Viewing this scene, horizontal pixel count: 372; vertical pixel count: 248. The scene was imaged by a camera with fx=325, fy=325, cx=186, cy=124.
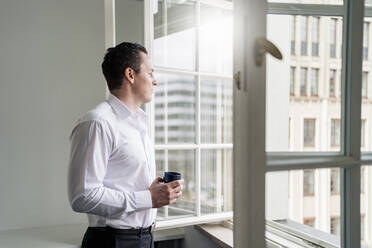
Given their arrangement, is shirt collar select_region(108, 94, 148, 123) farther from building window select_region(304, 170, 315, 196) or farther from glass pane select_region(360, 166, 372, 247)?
glass pane select_region(360, 166, 372, 247)

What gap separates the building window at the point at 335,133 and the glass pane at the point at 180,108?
48.4 inches

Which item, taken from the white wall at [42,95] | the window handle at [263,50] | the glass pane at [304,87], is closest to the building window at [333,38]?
the glass pane at [304,87]

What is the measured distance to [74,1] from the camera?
2512 millimetres

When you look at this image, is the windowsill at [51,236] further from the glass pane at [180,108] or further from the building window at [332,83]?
the building window at [332,83]

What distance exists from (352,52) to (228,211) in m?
1.56

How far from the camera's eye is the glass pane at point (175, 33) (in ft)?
6.67

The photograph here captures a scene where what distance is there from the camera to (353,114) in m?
0.90

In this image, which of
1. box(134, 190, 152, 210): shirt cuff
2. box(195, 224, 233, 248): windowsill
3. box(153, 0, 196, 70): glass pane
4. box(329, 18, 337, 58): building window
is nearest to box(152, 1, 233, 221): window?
box(153, 0, 196, 70): glass pane

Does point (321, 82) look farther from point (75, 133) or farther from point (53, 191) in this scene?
point (53, 191)

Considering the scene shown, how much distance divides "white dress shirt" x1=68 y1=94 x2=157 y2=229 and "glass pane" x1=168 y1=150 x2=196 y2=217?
0.55m

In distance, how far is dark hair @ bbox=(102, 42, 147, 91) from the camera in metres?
1.57

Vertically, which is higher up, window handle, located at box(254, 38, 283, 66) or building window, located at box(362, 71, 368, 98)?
window handle, located at box(254, 38, 283, 66)

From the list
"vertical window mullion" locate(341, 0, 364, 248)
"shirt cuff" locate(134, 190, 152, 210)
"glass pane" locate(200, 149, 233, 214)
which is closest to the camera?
"vertical window mullion" locate(341, 0, 364, 248)

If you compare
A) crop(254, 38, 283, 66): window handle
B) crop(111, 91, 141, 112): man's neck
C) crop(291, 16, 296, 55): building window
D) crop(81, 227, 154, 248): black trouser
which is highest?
crop(291, 16, 296, 55): building window
